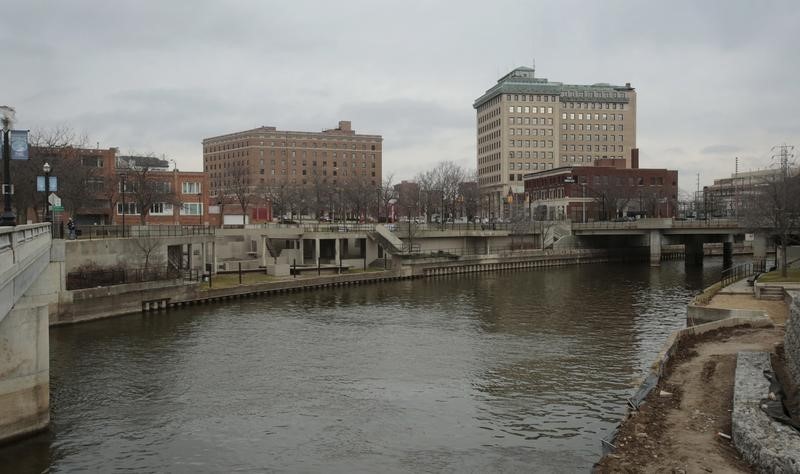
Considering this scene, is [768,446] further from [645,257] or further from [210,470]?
[645,257]

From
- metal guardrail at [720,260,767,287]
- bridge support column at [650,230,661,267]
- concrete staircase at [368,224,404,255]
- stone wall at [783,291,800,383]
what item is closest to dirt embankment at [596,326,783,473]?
stone wall at [783,291,800,383]

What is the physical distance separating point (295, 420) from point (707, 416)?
13894mm

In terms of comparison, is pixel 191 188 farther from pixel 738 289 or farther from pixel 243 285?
pixel 738 289

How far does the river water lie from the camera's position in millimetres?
22188

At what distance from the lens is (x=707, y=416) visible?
68.7 feet

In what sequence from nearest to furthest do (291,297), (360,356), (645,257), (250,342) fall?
(360,356) < (250,342) < (291,297) < (645,257)

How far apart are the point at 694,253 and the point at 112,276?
8503 centimetres

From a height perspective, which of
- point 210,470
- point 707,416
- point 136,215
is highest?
point 136,215

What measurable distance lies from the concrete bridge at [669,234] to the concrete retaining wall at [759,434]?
71703 millimetres

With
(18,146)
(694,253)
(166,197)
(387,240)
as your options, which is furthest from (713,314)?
(694,253)

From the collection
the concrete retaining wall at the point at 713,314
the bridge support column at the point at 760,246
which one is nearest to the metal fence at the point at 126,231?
the concrete retaining wall at the point at 713,314

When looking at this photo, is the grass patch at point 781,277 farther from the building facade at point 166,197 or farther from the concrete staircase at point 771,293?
the building facade at point 166,197

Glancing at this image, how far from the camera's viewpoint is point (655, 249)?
103 metres

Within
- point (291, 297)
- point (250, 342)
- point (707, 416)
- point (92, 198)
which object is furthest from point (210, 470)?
point (92, 198)
